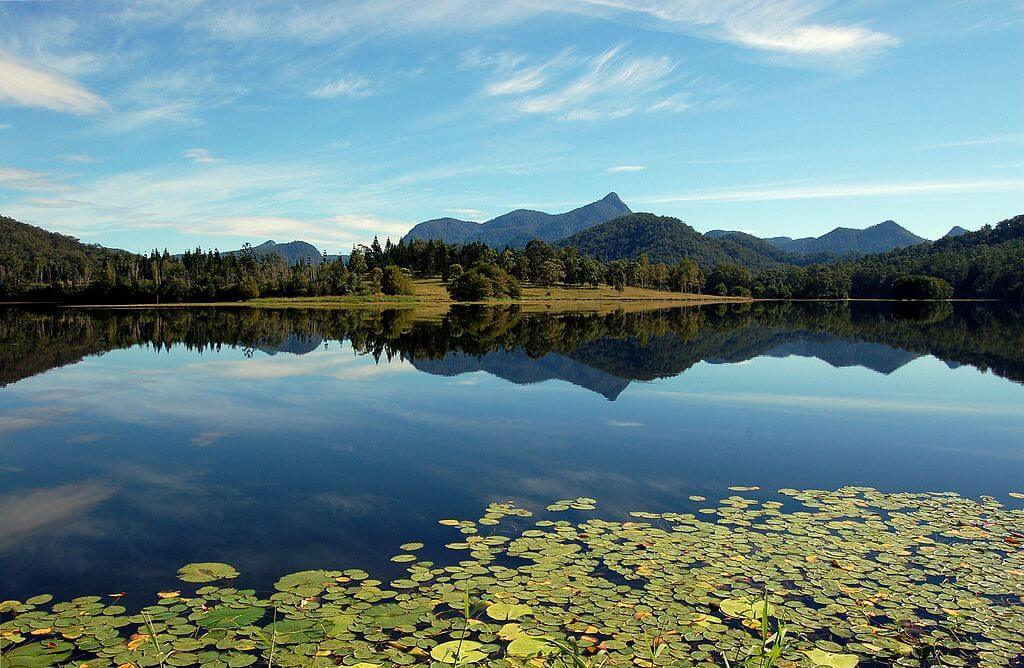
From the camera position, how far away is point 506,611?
27.7 ft

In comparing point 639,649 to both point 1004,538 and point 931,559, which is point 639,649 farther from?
point 1004,538

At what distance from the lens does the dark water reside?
11742 millimetres

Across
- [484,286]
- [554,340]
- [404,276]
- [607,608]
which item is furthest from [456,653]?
[404,276]

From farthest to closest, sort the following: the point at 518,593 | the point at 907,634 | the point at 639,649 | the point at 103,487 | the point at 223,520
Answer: the point at 103,487, the point at 223,520, the point at 518,593, the point at 907,634, the point at 639,649

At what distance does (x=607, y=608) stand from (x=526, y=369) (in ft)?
82.3

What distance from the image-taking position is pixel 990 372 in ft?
107

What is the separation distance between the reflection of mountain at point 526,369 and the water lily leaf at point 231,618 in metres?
19.0

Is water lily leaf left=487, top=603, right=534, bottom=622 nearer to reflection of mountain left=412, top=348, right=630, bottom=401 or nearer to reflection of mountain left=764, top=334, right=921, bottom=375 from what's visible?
reflection of mountain left=412, top=348, right=630, bottom=401

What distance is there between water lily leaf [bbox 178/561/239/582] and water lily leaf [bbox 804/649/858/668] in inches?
326

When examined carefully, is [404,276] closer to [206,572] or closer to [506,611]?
[206,572]

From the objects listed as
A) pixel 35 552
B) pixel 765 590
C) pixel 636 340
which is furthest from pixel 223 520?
pixel 636 340

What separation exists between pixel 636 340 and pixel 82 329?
54721 millimetres

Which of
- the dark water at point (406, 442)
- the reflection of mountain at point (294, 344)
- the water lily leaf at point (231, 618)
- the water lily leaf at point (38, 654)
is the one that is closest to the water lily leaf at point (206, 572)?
the dark water at point (406, 442)

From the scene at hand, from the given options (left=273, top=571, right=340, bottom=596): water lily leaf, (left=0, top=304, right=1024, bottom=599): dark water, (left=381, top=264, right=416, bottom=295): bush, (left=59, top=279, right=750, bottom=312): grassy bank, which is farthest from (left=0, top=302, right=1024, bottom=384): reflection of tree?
(left=381, top=264, right=416, bottom=295): bush
